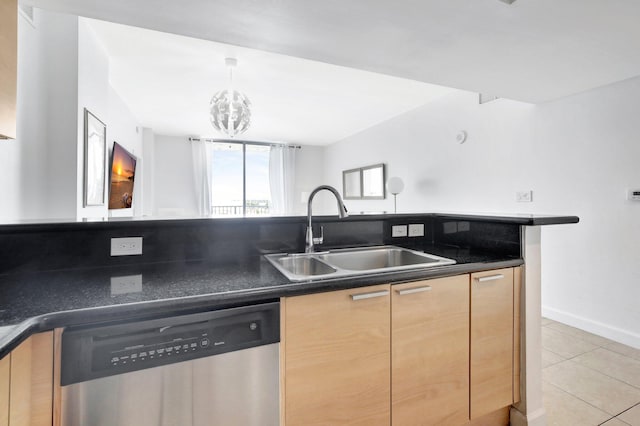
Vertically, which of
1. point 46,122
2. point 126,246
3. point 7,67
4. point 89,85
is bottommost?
point 126,246

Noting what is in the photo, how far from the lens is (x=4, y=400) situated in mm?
666

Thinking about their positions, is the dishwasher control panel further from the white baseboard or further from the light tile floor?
the white baseboard

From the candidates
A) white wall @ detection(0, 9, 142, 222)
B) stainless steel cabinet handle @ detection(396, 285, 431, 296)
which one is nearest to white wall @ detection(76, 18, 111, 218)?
white wall @ detection(0, 9, 142, 222)

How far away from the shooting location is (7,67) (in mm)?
1063

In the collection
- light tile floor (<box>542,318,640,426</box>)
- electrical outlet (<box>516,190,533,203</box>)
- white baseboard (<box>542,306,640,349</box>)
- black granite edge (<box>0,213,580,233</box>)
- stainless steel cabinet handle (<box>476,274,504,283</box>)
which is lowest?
light tile floor (<box>542,318,640,426</box>)

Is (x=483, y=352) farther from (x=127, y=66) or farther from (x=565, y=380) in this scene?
(x=127, y=66)

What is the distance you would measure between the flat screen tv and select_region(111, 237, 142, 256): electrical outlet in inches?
89.9

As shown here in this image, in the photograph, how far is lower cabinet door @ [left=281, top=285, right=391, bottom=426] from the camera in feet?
3.36

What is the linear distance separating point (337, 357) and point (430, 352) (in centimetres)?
44

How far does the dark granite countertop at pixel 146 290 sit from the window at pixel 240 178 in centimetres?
518

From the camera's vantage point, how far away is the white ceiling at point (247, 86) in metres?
2.65

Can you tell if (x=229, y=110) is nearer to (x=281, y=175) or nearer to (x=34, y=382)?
(x=34, y=382)

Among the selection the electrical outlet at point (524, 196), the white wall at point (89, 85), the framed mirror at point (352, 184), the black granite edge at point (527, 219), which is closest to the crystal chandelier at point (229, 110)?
the white wall at point (89, 85)

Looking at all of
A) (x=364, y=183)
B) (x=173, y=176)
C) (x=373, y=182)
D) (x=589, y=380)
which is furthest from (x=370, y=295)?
(x=173, y=176)
